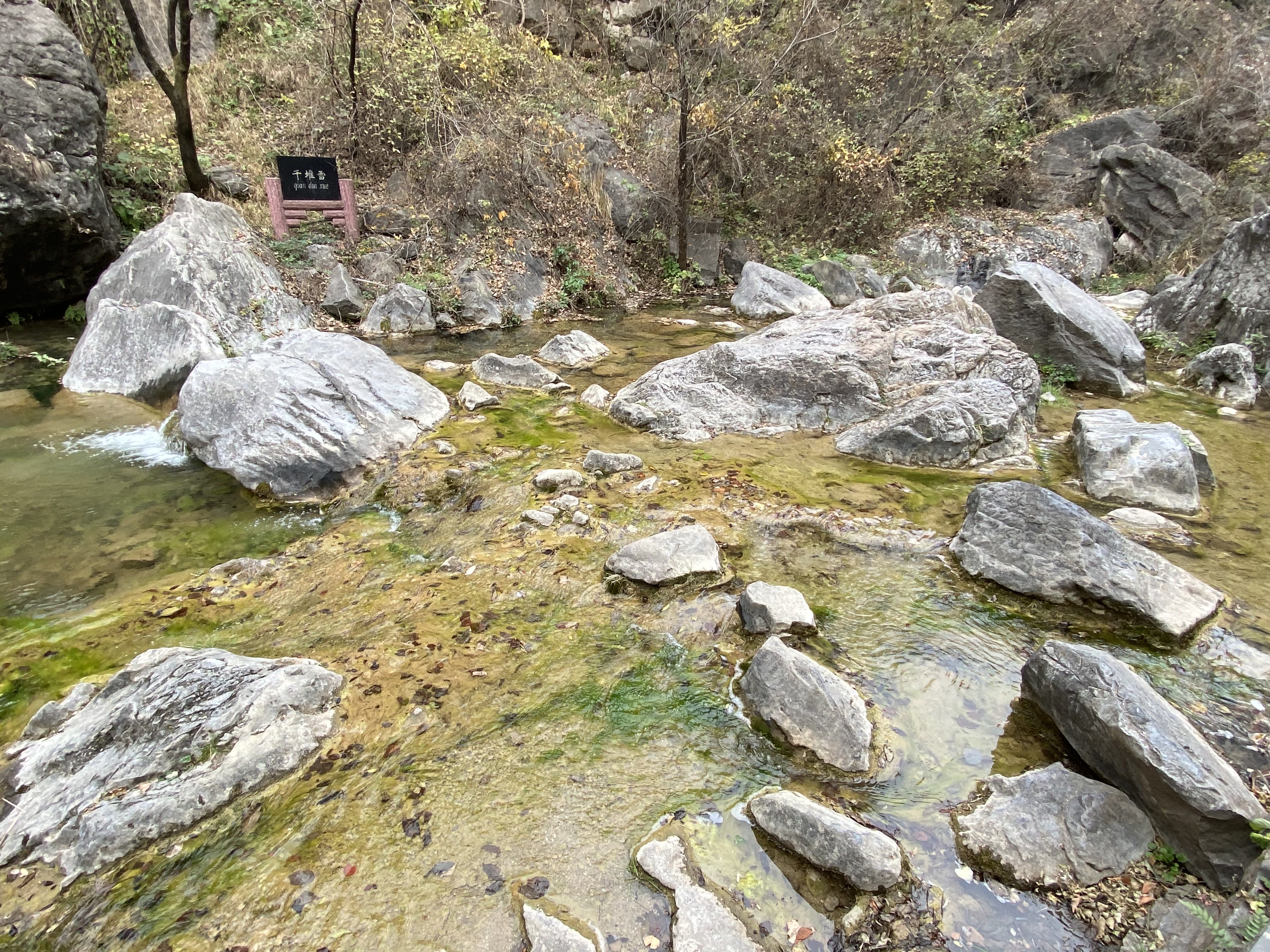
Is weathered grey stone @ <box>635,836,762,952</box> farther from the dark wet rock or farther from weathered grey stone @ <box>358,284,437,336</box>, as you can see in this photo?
weathered grey stone @ <box>358,284,437,336</box>

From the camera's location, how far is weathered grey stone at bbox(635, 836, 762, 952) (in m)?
1.90

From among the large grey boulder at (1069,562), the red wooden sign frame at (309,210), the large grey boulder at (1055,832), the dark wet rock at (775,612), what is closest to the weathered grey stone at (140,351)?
the red wooden sign frame at (309,210)

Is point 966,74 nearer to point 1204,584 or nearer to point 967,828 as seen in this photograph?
point 1204,584

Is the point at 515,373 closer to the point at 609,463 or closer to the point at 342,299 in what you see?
the point at 609,463

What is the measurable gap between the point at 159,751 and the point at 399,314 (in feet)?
25.1

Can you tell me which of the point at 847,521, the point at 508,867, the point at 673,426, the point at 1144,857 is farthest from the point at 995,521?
the point at 508,867

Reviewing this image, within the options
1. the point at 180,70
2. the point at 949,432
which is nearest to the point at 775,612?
the point at 949,432

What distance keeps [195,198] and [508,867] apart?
10.2 metres

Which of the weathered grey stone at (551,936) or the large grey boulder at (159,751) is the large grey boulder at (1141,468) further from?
the large grey boulder at (159,751)

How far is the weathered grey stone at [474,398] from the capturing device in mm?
6352

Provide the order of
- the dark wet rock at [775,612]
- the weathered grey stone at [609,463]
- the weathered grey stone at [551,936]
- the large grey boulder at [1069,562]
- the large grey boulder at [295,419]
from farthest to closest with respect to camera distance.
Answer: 1. the weathered grey stone at [609,463]
2. the large grey boulder at [295,419]
3. the large grey boulder at [1069,562]
4. the dark wet rock at [775,612]
5. the weathered grey stone at [551,936]

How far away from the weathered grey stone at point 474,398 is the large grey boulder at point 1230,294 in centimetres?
911

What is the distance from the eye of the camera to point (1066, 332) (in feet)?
23.0

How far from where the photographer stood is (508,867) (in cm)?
213
